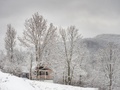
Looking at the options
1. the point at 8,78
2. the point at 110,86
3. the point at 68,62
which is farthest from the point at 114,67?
the point at 8,78

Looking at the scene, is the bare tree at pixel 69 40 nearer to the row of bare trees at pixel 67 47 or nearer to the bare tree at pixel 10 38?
the row of bare trees at pixel 67 47

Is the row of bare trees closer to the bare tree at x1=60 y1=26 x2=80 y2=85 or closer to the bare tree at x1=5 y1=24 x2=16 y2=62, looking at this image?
the bare tree at x1=60 y1=26 x2=80 y2=85

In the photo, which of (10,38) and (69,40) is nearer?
(69,40)

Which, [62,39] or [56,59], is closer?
[62,39]

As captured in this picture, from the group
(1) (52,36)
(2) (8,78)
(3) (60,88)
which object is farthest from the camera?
(1) (52,36)

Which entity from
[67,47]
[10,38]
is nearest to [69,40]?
[67,47]

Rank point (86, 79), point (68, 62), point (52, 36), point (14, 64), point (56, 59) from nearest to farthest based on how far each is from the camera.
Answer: point (52, 36) < point (68, 62) < point (56, 59) < point (14, 64) < point (86, 79)

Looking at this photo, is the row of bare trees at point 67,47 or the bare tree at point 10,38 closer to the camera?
the row of bare trees at point 67,47

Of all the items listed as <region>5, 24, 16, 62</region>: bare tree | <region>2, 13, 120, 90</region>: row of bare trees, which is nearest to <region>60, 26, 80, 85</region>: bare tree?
<region>2, 13, 120, 90</region>: row of bare trees

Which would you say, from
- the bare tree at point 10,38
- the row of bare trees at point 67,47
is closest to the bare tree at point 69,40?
the row of bare trees at point 67,47

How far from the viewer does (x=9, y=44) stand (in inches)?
2111

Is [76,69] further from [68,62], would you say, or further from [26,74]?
[26,74]

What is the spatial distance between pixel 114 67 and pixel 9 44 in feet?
80.0

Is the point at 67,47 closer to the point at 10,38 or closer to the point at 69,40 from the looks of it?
the point at 69,40
